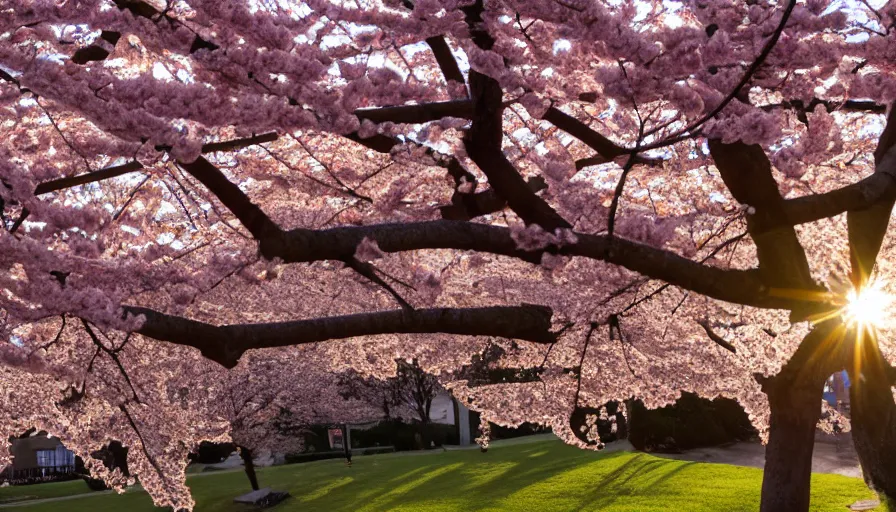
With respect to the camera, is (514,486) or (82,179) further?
(514,486)

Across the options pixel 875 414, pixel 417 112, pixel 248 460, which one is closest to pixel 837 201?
pixel 417 112

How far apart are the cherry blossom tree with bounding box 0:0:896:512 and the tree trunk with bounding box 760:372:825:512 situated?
0.03 m

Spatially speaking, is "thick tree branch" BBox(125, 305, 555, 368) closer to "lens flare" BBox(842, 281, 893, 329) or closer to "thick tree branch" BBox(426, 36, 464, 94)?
"thick tree branch" BBox(426, 36, 464, 94)

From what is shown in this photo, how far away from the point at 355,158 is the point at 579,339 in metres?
3.87

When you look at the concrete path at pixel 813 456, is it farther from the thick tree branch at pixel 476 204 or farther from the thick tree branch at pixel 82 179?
the thick tree branch at pixel 82 179

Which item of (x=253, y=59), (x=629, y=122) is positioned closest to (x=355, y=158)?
(x=629, y=122)

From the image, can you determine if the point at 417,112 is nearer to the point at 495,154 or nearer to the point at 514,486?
the point at 495,154

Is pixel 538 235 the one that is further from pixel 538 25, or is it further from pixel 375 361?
pixel 375 361

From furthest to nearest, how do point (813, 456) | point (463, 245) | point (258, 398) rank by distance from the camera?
point (258, 398), point (813, 456), point (463, 245)

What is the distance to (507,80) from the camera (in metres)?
5.64

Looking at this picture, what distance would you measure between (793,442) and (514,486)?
464 inches

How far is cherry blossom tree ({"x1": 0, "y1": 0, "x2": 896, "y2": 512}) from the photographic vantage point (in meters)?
5.16

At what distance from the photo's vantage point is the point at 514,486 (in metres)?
21.2

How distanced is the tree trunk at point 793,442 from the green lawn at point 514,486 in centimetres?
470
